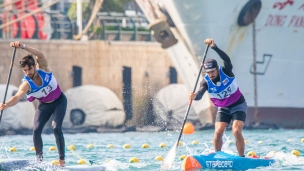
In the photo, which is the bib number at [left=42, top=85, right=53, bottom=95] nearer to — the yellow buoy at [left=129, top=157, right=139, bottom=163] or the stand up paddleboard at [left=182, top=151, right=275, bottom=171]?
the stand up paddleboard at [left=182, top=151, right=275, bottom=171]

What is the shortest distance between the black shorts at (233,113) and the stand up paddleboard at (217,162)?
66 centimetres

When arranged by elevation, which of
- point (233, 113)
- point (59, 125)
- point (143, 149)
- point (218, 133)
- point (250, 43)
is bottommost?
point (143, 149)

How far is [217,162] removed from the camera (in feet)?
48.0

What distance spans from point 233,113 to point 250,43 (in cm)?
1287

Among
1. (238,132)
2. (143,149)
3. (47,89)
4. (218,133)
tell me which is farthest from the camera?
(143,149)

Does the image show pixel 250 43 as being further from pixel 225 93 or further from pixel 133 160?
pixel 225 93

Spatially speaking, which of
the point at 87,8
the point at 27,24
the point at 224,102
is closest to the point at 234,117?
the point at 224,102

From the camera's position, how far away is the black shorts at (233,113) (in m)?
15.0

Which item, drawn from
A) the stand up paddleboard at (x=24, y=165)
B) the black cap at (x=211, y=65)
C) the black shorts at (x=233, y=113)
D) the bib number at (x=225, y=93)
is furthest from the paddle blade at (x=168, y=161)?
the black cap at (x=211, y=65)

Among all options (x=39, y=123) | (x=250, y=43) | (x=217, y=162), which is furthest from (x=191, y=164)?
(x=250, y=43)

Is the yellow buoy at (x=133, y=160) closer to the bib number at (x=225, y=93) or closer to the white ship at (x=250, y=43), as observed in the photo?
the bib number at (x=225, y=93)

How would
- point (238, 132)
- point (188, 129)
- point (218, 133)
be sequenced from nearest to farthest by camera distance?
point (238, 132) → point (218, 133) → point (188, 129)

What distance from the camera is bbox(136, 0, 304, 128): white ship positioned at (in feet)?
90.2

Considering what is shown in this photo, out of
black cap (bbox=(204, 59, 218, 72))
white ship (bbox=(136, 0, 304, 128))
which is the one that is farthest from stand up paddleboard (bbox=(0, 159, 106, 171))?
white ship (bbox=(136, 0, 304, 128))
